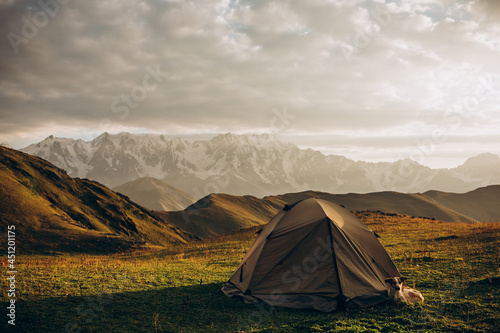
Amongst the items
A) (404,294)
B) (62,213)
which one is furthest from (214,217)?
(404,294)

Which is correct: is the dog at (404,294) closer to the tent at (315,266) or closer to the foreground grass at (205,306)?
the foreground grass at (205,306)

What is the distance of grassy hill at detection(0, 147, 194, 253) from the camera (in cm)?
3669

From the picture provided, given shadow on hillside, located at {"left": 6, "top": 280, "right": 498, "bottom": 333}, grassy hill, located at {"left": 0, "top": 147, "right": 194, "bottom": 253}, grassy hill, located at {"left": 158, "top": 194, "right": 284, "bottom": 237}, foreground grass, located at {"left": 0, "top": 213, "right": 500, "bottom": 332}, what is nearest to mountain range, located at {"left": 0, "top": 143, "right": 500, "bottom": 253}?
grassy hill, located at {"left": 0, "top": 147, "right": 194, "bottom": 253}

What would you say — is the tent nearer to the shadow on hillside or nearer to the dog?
the dog

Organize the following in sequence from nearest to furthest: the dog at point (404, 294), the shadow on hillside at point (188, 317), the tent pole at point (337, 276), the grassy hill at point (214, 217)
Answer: the shadow on hillside at point (188, 317) → the tent pole at point (337, 276) → the dog at point (404, 294) → the grassy hill at point (214, 217)

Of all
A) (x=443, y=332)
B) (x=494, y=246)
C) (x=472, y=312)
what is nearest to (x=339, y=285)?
(x=443, y=332)

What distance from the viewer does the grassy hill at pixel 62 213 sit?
3669 cm

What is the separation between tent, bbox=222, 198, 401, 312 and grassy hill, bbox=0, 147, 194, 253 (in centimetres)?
3021

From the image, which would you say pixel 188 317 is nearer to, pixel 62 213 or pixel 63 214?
pixel 63 214

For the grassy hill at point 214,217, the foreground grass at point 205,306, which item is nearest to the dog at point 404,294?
the foreground grass at point 205,306

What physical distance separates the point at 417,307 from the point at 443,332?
2.08 m

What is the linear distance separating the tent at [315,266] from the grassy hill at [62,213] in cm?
3021

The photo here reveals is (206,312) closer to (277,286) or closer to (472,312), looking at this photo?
(277,286)

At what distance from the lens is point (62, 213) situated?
157 ft
